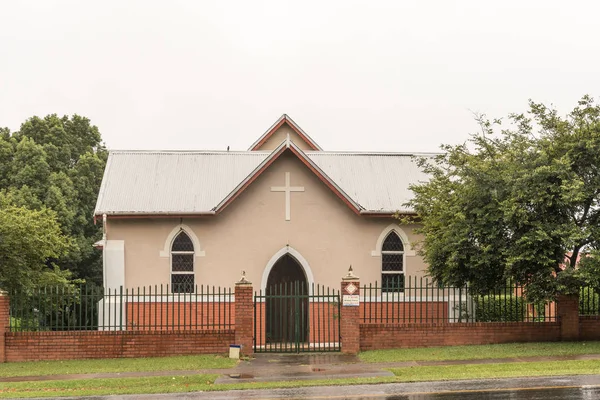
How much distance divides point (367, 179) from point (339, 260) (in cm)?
329

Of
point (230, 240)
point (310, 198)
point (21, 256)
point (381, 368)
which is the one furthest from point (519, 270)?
point (21, 256)

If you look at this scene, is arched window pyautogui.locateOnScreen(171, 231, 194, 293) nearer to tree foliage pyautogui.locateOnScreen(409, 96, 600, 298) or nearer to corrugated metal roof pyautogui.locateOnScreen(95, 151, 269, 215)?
corrugated metal roof pyautogui.locateOnScreen(95, 151, 269, 215)

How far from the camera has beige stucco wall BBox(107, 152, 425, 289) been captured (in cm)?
2584

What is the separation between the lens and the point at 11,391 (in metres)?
16.4

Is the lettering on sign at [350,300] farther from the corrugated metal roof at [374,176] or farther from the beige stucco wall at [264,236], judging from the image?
the corrugated metal roof at [374,176]

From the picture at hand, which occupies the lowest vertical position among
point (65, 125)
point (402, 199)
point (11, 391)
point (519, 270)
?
point (11, 391)

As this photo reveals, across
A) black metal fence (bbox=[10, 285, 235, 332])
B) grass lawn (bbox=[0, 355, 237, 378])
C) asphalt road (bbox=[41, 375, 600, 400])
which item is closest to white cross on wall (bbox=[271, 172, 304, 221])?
black metal fence (bbox=[10, 285, 235, 332])

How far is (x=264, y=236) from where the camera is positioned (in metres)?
26.0

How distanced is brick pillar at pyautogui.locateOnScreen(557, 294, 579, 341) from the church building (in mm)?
5621

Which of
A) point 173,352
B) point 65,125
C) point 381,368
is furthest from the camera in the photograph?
point 65,125

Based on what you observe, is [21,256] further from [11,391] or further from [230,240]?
[11,391]

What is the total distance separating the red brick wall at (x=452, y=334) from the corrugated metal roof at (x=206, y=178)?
5.59 meters

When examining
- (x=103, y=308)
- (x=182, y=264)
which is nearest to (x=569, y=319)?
(x=182, y=264)

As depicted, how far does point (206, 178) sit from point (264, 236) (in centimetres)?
314
